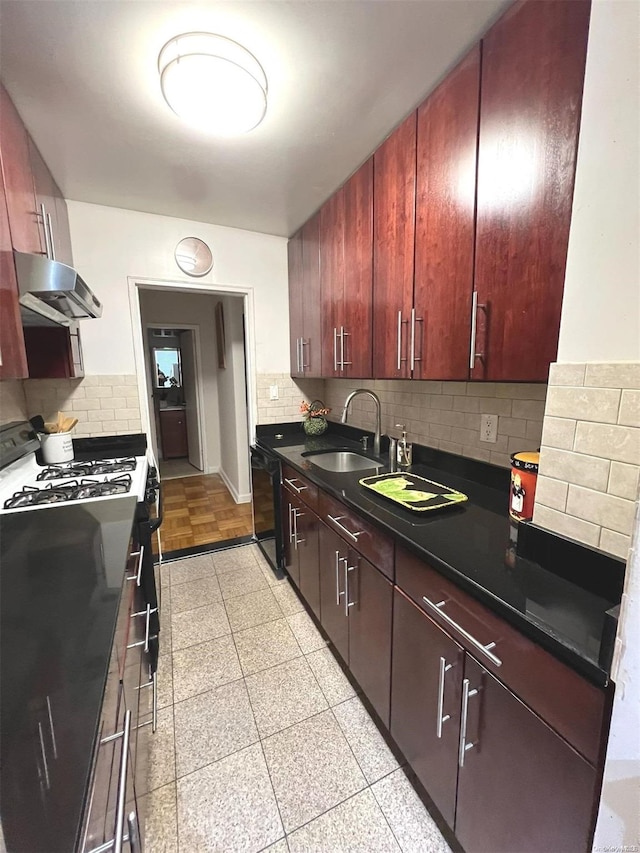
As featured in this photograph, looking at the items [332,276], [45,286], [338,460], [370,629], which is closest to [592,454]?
[370,629]

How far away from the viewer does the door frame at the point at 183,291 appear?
94.8 inches

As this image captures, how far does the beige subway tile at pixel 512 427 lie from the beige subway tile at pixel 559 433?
1.68 feet

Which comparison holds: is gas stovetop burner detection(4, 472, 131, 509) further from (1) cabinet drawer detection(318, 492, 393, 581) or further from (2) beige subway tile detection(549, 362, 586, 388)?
(2) beige subway tile detection(549, 362, 586, 388)

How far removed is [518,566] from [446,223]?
1.16 metres

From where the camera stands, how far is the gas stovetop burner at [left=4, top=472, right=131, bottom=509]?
1449mm

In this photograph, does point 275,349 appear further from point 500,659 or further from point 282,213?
point 500,659

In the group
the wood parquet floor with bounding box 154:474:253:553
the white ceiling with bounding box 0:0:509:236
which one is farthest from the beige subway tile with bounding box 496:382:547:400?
the wood parquet floor with bounding box 154:474:253:553

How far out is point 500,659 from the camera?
2.60ft

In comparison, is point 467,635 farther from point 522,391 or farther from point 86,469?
point 86,469

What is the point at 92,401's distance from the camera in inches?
92.8

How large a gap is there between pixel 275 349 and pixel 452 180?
187 centimetres

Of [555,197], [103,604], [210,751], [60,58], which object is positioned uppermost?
[60,58]

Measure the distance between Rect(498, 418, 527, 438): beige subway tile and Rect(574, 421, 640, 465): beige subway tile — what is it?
1.86 ft

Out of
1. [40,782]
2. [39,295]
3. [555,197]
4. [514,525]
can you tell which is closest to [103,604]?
[40,782]
